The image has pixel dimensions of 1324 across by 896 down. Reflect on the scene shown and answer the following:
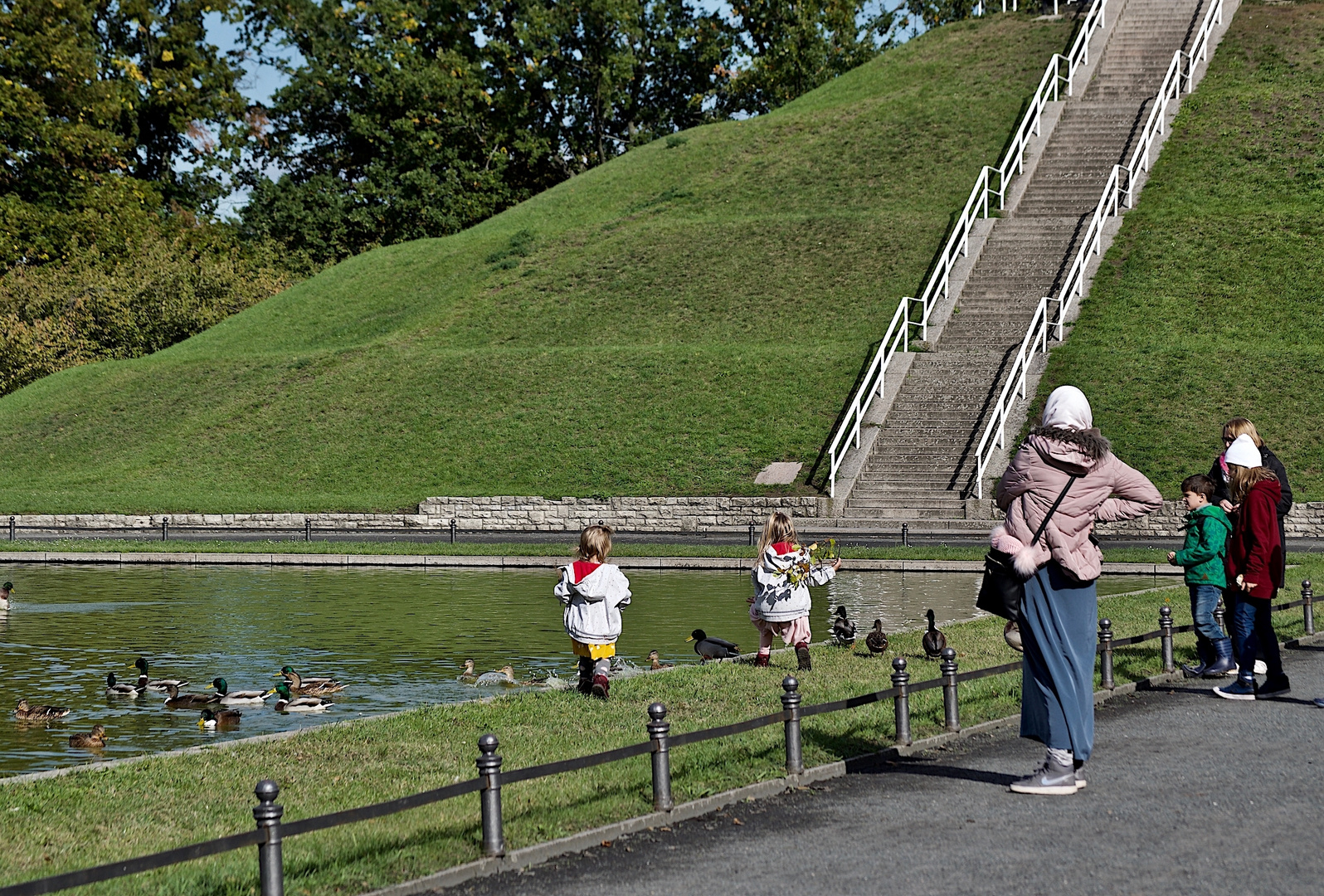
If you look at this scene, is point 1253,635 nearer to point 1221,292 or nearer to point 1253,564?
point 1253,564

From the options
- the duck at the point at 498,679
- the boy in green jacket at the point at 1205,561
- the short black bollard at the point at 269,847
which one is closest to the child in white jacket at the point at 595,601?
the duck at the point at 498,679

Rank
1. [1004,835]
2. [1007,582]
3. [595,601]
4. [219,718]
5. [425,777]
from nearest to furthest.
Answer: [1004,835], [1007,582], [425,777], [595,601], [219,718]

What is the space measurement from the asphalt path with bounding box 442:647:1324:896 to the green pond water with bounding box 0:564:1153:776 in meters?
5.15

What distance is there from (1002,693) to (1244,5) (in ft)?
175

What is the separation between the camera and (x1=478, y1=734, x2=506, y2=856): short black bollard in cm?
715

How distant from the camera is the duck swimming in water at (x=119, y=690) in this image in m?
12.9

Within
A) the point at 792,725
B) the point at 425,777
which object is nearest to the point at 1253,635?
the point at 792,725

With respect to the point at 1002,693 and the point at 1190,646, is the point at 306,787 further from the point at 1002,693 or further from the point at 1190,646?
the point at 1190,646

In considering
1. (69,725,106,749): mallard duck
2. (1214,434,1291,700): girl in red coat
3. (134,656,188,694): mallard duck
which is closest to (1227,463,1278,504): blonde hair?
(1214,434,1291,700): girl in red coat

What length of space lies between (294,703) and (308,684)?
0.57m

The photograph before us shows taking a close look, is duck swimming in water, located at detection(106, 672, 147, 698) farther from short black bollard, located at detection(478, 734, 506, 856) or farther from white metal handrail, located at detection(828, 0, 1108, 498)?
white metal handrail, located at detection(828, 0, 1108, 498)

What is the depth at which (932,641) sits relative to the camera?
1366 cm

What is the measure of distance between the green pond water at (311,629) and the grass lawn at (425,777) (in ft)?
5.22

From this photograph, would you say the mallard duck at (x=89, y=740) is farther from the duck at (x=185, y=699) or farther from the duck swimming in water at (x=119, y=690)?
the duck swimming in water at (x=119, y=690)
